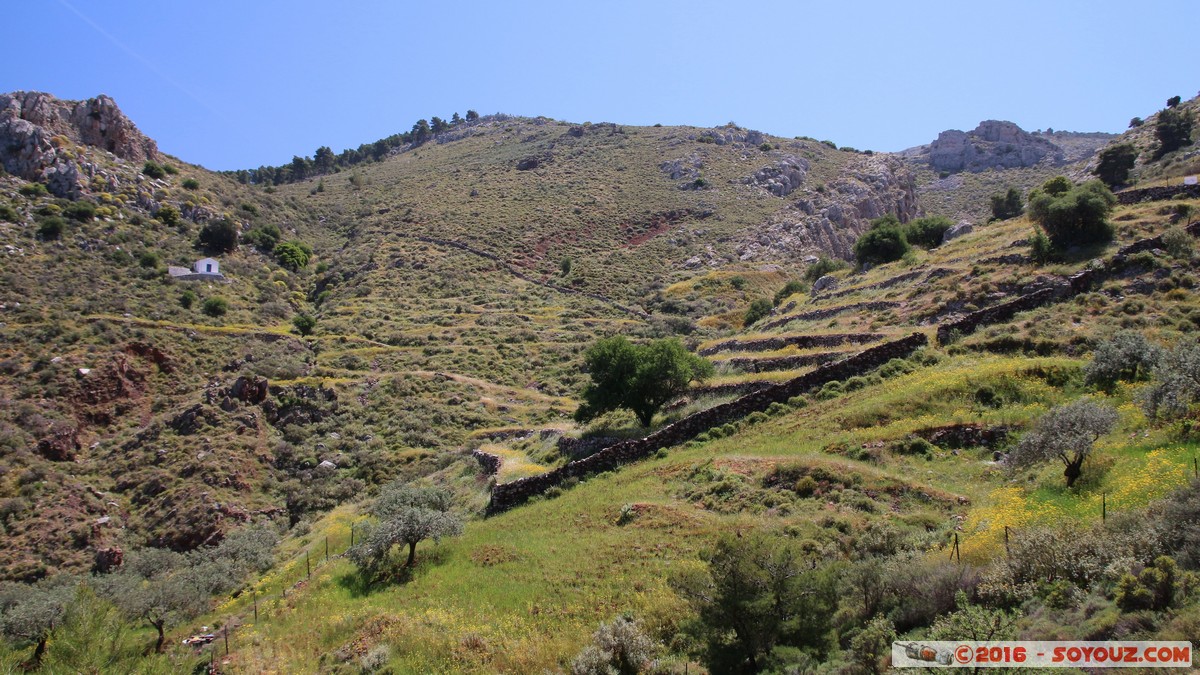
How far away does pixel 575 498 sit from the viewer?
2114 centimetres

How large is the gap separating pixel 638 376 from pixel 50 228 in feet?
160

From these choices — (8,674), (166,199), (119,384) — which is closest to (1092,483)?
(8,674)

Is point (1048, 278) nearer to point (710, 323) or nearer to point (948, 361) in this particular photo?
point (948, 361)

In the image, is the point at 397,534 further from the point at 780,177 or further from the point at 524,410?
the point at 780,177

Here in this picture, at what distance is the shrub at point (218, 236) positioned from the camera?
199ft

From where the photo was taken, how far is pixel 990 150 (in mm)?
120750

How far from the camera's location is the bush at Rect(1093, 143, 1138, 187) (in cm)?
4894

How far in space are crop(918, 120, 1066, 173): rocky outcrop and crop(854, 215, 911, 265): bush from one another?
80.7 meters

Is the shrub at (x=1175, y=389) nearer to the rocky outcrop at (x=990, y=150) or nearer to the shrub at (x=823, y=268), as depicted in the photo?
the shrub at (x=823, y=268)

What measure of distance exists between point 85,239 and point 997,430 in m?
60.6

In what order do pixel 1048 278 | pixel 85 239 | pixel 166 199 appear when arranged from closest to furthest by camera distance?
pixel 1048 278 → pixel 85 239 → pixel 166 199

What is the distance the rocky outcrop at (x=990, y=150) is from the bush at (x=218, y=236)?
111996mm

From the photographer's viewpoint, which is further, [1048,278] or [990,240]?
[990,240]

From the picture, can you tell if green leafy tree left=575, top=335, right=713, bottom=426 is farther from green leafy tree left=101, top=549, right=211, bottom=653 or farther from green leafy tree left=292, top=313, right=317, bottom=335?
green leafy tree left=292, top=313, right=317, bottom=335
